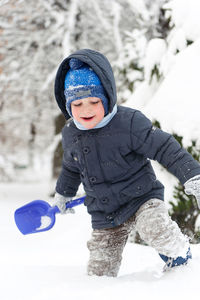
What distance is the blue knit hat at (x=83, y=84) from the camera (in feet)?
6.64

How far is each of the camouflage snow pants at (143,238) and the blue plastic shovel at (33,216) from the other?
34 centimetres

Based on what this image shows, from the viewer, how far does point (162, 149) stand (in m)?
2.00

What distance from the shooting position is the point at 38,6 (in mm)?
7066

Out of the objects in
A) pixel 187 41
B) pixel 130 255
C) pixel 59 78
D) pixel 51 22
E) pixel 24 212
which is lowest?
pixel 130 255

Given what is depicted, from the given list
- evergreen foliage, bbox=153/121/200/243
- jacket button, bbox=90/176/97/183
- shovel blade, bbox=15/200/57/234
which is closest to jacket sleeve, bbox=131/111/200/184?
jacket button, bbox=90/176/97/183

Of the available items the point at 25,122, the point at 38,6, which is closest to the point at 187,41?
the point at 38,6

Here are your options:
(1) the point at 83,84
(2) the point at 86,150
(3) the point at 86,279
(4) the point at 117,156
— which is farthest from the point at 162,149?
(3) the point at 86,279

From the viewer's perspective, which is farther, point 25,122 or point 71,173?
point 25,122

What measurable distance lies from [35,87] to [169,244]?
6.32 metres

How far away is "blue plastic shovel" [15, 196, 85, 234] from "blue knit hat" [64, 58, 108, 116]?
753mm

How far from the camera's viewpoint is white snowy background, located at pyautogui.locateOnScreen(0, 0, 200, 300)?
1785 mm

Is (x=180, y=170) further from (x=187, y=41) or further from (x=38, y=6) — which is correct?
(x=38, y=6)

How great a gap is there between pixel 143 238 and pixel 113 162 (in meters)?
0.43

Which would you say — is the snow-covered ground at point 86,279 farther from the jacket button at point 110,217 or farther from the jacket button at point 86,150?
the jacket button at point 86,150
